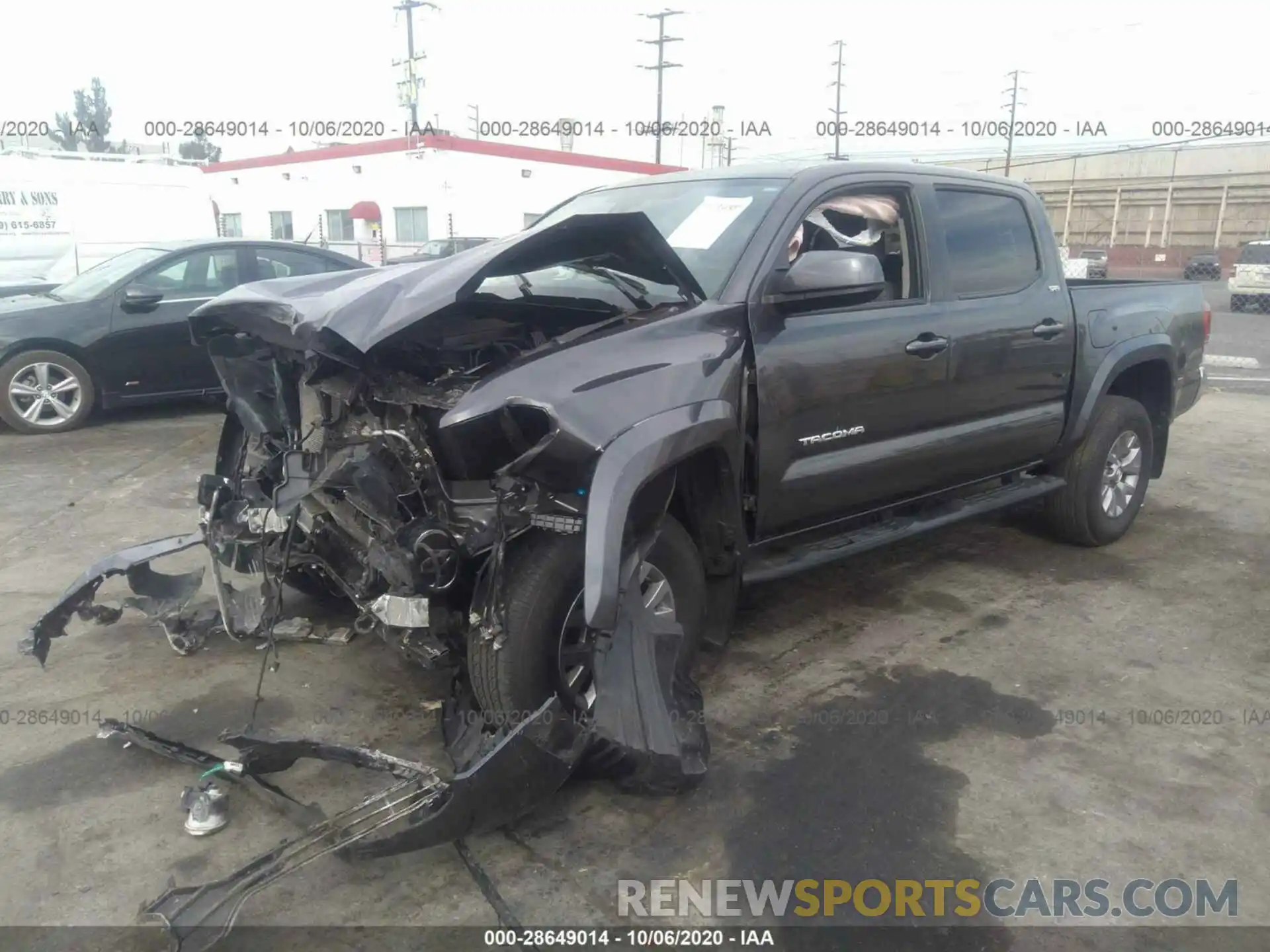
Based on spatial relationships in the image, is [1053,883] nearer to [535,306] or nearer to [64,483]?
[535,306]

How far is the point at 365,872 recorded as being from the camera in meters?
2.69

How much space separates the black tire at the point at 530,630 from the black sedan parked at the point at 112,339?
5.70 m

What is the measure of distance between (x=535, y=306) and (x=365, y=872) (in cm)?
188

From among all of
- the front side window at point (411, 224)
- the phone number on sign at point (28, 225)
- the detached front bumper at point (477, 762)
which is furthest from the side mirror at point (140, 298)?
the front side window at point (411, 224)

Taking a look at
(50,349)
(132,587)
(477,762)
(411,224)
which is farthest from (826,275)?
(411,224)

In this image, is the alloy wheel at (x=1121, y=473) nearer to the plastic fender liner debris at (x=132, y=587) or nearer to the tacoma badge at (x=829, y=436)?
the tacoma badge at (x=829, y=436)

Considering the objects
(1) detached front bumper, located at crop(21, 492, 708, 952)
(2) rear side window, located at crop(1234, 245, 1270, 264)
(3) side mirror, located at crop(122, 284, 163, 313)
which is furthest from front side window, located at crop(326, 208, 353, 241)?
(1) detached front bumper, located at crop(21, 492, 708, 952)

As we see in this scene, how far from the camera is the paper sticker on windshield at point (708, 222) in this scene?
12.3 feet

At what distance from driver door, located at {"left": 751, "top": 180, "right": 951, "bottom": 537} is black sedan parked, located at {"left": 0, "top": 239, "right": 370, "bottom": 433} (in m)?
5.20

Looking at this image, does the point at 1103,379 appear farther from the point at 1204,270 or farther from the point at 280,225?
the point at 1204,270

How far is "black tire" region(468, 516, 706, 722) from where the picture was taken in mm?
2930

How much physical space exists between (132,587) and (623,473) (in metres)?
2.44

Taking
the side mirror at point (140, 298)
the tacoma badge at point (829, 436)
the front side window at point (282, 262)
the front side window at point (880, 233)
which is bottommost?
the tacoma badge at point (829, 436)

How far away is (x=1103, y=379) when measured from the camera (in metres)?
4.95
